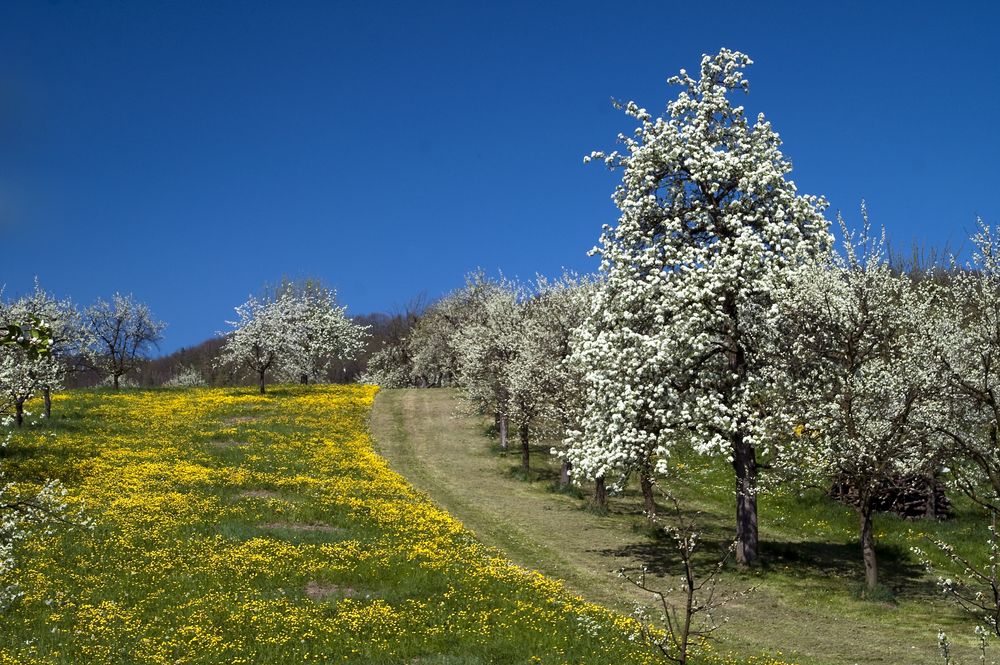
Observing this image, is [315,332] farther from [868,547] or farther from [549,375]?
[868,547]

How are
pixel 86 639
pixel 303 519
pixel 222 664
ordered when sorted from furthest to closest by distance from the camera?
pixel 303 519
pixel 86 639
pixel 222 664

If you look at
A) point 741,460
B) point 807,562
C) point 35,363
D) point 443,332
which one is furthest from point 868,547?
point 443,332

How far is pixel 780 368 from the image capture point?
28.3 m

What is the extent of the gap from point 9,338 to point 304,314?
90.4m

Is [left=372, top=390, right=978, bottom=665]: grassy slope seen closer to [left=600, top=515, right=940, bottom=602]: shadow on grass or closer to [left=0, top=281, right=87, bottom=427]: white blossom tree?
[left=600, top=515, right=940, bottom=602]: shadow on grass

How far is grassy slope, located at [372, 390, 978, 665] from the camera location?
75.3 feet

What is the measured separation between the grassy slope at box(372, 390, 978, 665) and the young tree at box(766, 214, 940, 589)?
97.3 inches

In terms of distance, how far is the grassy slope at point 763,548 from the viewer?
904 inches

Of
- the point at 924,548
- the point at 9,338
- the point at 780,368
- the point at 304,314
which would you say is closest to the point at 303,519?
the point at 780,368

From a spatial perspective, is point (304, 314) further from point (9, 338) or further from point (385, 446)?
point (9, 338)

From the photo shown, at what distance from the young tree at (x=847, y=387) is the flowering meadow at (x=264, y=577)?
9959 mm

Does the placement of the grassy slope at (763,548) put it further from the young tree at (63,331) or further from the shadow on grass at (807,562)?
the young tree at (63,331)

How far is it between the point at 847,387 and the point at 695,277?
6.82 m

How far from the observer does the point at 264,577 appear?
24.8 meters
